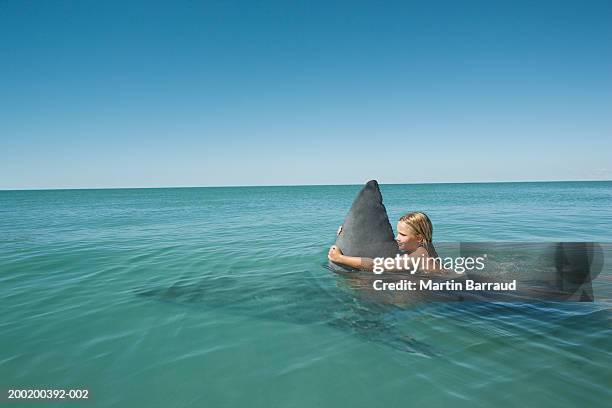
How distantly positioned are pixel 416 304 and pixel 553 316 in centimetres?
205

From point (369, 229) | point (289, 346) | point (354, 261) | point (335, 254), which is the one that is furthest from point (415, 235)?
point (289, 346)

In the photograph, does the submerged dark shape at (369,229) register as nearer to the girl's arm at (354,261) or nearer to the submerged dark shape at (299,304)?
the girl's arm at (354,261)

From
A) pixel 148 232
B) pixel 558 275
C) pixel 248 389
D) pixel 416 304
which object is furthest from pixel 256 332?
pixel 148 232

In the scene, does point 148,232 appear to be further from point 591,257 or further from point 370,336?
point 591,257

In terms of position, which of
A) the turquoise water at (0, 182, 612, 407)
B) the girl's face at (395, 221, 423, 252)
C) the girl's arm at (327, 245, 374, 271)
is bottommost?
the turquoise water at (0, 182, 612, 407)

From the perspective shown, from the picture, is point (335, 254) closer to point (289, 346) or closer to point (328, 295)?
point (328, 295)

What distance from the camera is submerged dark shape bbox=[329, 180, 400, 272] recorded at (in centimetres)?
671

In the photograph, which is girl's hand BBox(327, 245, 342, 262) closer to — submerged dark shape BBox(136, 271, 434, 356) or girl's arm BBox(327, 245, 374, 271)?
girl's arm BBox(327, 245, 374, 271)

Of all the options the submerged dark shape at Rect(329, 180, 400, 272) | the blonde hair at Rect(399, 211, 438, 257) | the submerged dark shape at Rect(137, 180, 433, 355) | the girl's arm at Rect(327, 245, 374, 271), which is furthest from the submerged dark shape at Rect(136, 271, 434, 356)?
the blonde hair at Rect(399, 211, 438, 257)

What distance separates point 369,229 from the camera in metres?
6.76

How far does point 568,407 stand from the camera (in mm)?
3219

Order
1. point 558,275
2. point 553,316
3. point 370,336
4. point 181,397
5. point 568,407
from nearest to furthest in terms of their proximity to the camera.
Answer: point 568,407
point 181,397
point 370,336
point 553,316
point 558,275

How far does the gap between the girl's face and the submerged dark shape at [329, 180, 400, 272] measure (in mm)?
358

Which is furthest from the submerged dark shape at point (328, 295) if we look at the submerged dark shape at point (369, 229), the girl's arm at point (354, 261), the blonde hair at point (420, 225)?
the blonde hair at point (420, 225)
